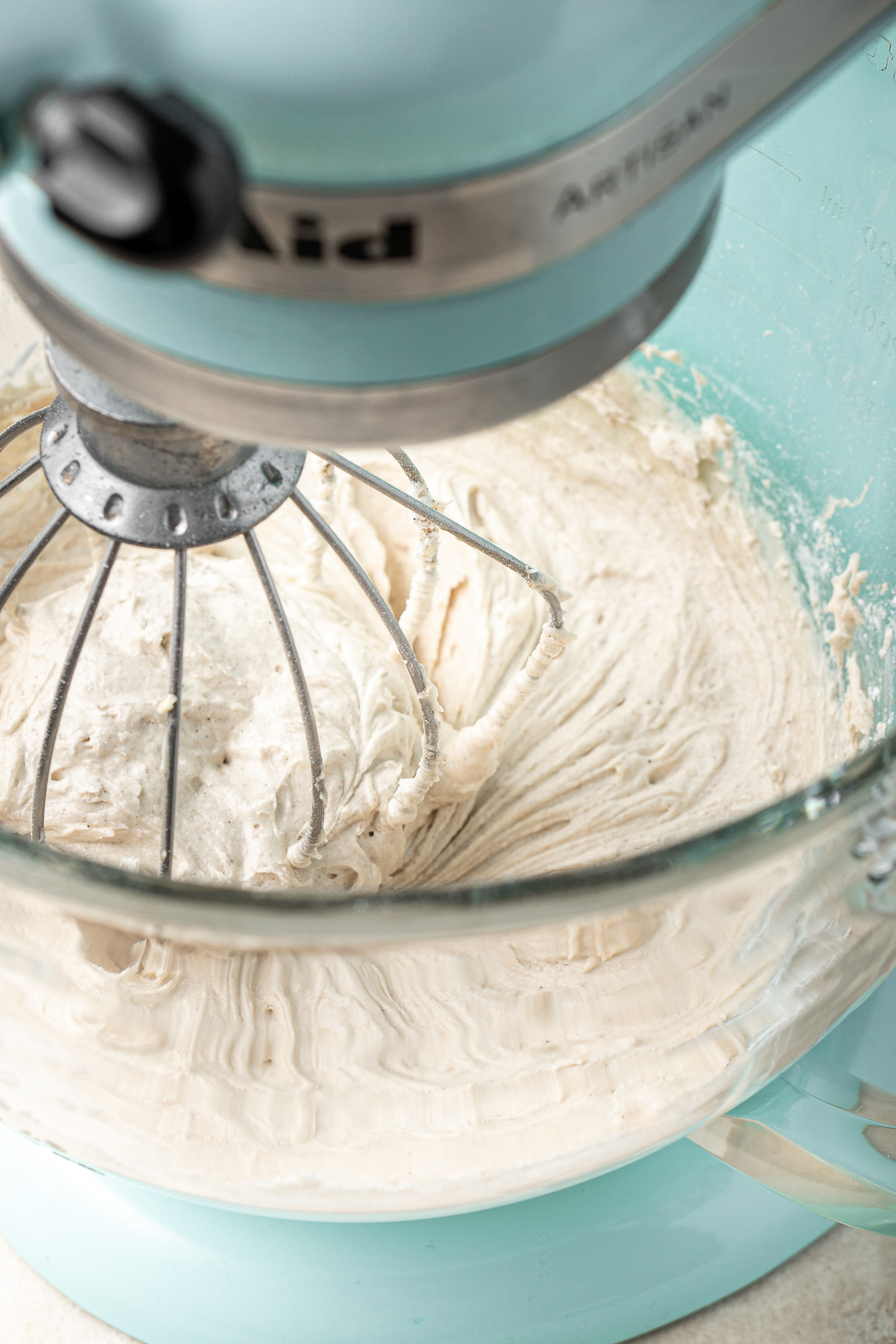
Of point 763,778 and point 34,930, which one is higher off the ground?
point 763,778

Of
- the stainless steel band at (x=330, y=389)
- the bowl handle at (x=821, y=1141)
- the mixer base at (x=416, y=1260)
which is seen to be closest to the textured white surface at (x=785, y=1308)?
the mixer base at (x=416, y=1260)

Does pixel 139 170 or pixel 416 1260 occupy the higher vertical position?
pixel 139 170

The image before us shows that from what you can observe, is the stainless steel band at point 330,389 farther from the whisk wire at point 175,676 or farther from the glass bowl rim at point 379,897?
the whisk wire at point 175,676

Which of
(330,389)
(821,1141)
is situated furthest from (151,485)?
(821,1141)

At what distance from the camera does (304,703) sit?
74cm

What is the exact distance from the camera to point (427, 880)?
0.90 meters

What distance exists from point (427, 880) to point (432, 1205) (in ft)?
1.07

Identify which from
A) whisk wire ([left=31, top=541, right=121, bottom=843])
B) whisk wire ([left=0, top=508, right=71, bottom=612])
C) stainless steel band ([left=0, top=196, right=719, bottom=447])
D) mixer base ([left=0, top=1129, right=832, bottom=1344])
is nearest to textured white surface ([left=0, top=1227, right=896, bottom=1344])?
mixer base ([left=0, top=1129, right=832, bottom=1344])

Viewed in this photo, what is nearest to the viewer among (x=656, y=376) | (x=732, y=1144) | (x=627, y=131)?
(x=627, y=131)

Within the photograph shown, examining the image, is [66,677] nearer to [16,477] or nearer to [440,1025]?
[16,477]

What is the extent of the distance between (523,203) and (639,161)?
3cm

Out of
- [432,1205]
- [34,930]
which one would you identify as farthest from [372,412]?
[432,1205]

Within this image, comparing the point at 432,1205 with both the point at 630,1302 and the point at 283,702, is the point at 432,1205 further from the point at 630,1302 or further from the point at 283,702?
the point at 283,702

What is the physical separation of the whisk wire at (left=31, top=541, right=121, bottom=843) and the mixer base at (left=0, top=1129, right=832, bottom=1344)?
0.69 feet
